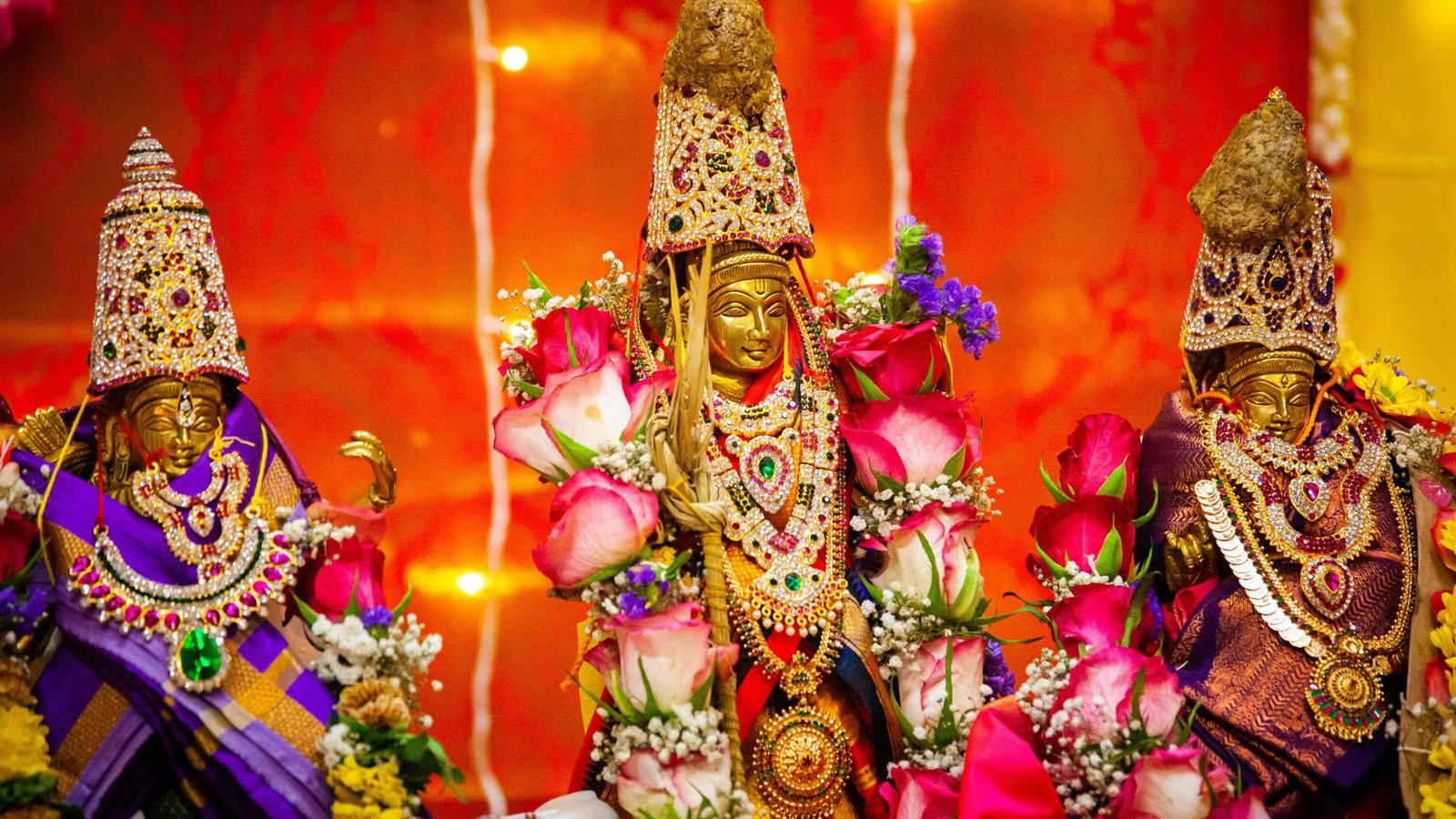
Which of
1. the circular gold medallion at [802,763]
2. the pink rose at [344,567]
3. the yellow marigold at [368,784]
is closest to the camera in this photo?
the yellow marigold at [368,784]

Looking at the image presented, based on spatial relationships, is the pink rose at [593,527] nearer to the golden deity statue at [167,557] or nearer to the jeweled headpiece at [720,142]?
the golden deity statue at [167,557]

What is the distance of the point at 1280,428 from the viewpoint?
3.83 metres

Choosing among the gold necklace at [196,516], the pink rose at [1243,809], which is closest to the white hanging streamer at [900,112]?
the pink rose at [1243,809]

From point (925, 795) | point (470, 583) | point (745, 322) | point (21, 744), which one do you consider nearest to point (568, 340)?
point (745, 322)

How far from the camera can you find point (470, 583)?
4.92 metres

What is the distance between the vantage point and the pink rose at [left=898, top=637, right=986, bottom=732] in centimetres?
363

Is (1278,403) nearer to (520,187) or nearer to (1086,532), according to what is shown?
(1086,532)

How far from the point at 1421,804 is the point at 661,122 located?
237 cm

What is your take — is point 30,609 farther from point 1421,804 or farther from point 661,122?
point 1421,804

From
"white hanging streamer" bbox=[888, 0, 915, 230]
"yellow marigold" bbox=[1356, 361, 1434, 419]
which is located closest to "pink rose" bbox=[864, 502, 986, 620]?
"yellow marigold" bbox=[1356, 361, 1434, 419]

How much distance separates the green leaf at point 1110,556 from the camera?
370cm

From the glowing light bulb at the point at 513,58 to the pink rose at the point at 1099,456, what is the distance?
2.21 meters

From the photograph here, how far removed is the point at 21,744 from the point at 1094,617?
2362 mm

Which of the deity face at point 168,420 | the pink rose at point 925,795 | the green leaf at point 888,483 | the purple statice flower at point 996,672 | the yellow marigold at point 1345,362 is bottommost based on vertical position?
the pink rose at point 925,795
